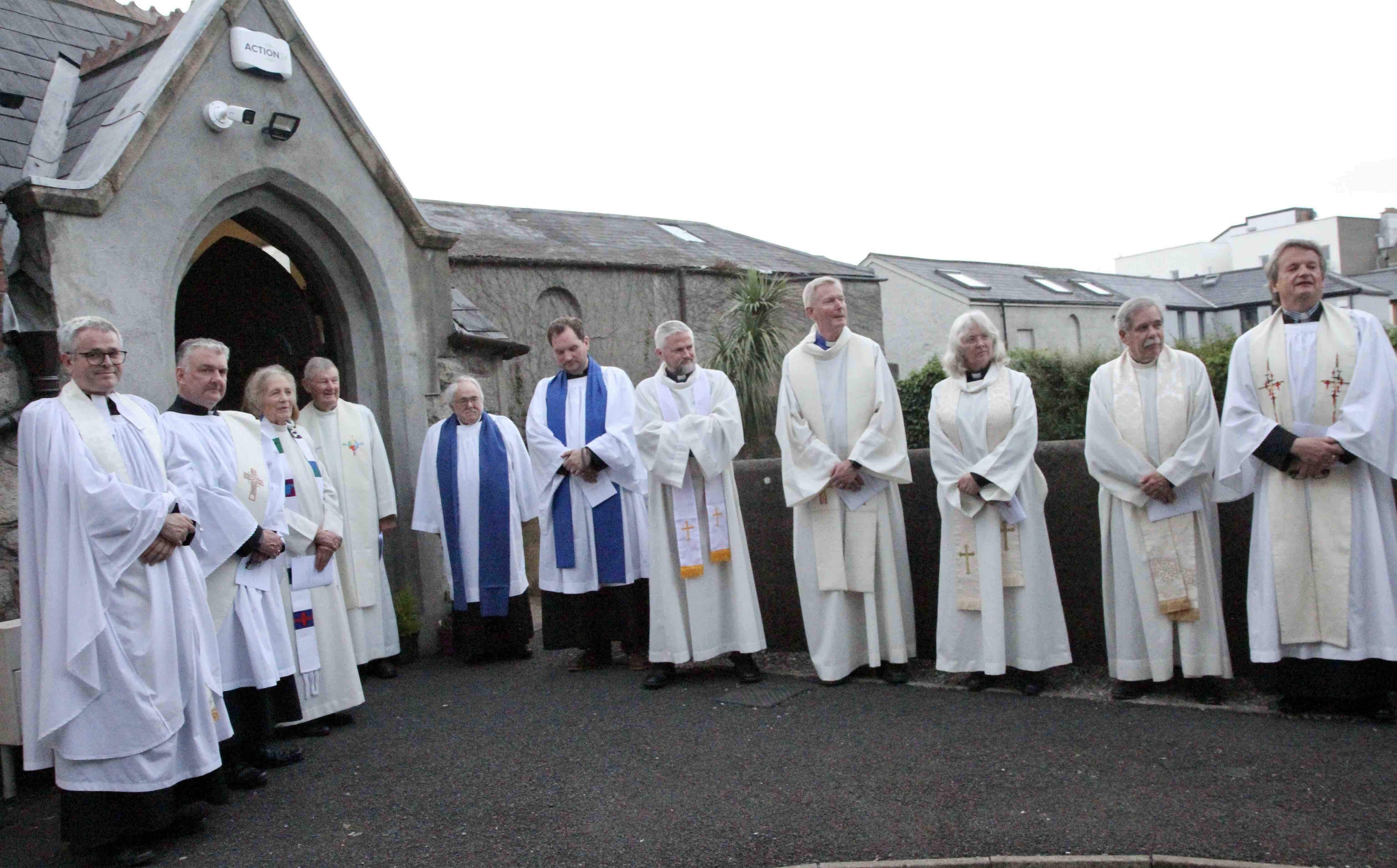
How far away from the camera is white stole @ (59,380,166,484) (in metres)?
4.42

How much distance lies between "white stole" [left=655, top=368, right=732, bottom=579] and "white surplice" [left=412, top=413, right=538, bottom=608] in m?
1.65

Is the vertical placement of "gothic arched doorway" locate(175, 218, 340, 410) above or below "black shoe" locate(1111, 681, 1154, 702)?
above

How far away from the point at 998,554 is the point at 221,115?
551 centimetres

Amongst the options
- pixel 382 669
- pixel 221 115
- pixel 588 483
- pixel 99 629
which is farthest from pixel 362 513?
pixel 99 629

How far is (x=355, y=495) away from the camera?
7.31m

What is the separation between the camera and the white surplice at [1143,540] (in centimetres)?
529

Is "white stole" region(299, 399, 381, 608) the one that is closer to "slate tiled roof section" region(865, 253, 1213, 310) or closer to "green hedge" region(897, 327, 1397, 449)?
"green hedge" region(897, 327, 1397, 449)

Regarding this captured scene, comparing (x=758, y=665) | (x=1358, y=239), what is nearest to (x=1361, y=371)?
(x=758, y=665)

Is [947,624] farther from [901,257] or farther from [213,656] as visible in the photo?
[901,257]

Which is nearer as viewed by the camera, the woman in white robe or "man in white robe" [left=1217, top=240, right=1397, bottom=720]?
"man in white robe" [left=1217, top=240, right=1397, bottom=720]

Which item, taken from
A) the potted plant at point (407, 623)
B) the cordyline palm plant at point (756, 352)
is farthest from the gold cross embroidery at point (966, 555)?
the cordyline palm plant at point (756, 352)

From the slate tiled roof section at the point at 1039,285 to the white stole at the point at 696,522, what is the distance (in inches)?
1070

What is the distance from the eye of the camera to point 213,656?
4668 millimetres

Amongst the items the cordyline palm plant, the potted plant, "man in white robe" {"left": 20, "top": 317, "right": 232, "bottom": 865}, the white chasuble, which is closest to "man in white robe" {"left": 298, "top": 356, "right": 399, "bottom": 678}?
the potted plant
